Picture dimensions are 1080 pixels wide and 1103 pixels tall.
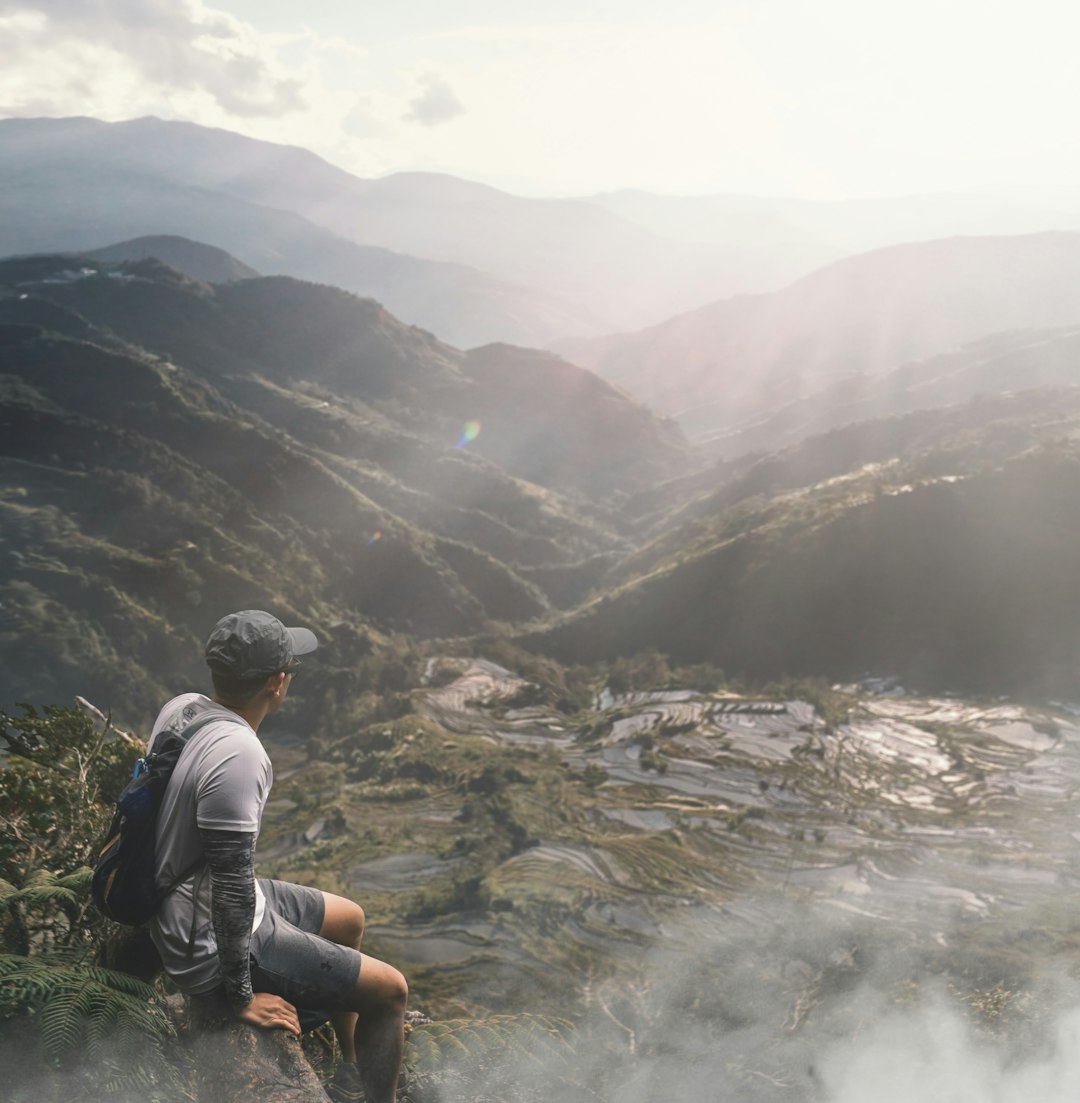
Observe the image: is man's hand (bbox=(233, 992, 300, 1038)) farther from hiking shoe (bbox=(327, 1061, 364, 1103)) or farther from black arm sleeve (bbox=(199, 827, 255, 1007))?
hiking shoe (bbox=(327, 1061, 364, 1103))

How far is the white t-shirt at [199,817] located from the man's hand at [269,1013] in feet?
0.63

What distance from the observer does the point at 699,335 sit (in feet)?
639

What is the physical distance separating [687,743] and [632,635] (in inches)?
701

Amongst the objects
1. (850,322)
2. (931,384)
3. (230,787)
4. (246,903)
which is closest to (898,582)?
(246,903)

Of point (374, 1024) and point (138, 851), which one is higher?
point (138, 851)

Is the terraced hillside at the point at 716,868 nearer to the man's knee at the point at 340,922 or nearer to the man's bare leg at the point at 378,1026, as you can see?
the man's bare leg at the point at 378,1026

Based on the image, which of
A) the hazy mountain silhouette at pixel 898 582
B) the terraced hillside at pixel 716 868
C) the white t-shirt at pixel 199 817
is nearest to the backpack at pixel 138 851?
the white t-shirt at pixel 199 817

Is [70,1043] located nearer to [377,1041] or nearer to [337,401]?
[377,1041]

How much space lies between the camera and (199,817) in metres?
3.11

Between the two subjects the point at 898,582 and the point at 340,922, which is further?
the point at 898,582

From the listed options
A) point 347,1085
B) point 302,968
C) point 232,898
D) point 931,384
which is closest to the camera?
point 232,898

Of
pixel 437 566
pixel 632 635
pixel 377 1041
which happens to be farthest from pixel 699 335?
pixel 377 1041

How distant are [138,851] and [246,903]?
487mm

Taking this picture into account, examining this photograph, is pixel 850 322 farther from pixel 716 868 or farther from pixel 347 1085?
pixel 347 1085
